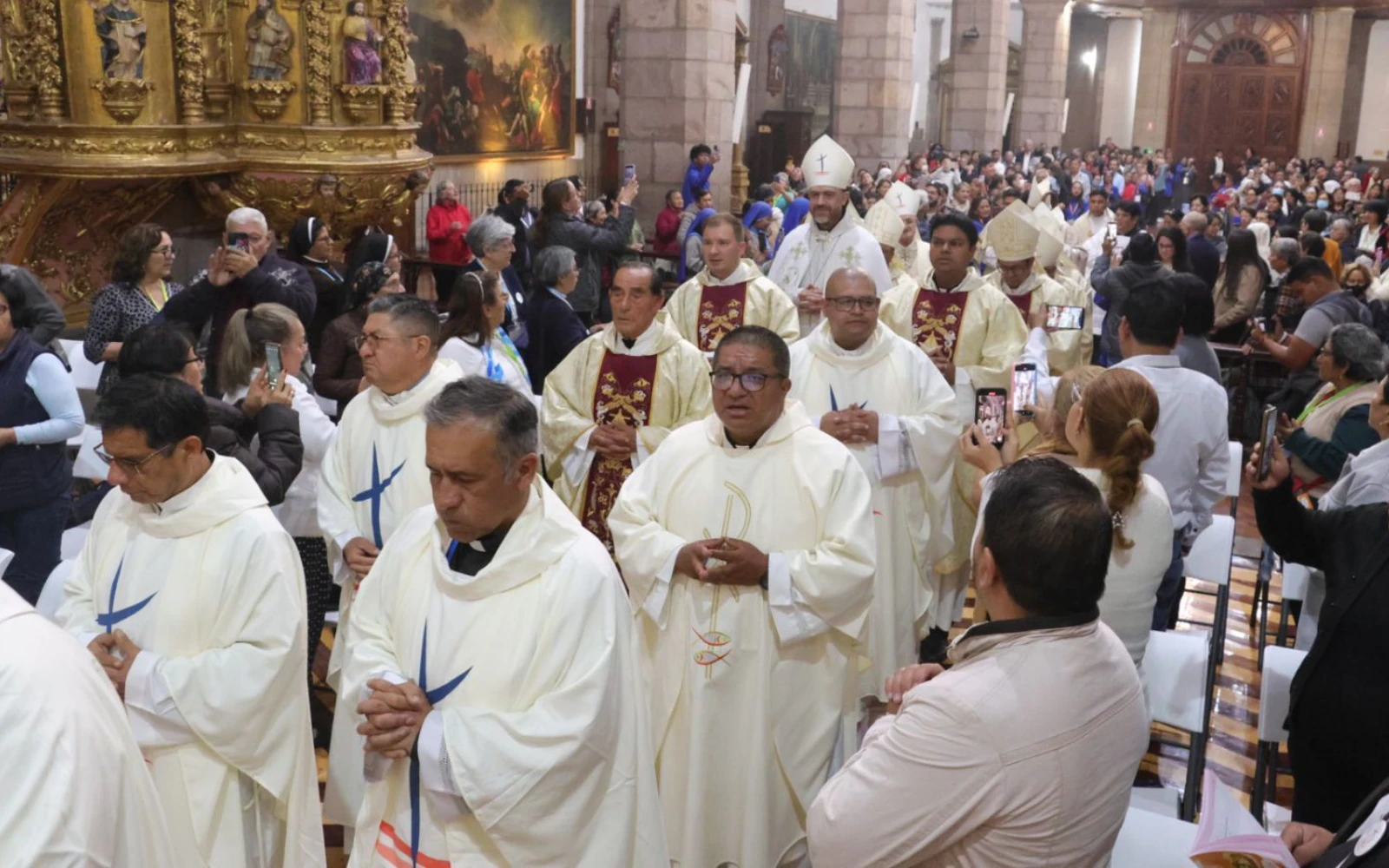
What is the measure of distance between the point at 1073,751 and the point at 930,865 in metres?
0.31

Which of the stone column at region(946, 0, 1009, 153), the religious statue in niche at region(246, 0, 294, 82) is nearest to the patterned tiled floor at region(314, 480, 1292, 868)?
the religious statue in niche at region(246, 0, 294, 82)

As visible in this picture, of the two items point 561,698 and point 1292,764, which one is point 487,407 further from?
point 1292,764

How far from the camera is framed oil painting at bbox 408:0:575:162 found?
569 inches

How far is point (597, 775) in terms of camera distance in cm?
267

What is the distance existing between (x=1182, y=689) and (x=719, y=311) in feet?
11.6

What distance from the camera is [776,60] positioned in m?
26.0

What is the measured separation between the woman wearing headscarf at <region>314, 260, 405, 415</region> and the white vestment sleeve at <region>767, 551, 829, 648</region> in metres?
2.35

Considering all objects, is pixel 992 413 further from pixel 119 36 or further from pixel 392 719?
pixel 119 36

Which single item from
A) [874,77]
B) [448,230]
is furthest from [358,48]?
[874,77]

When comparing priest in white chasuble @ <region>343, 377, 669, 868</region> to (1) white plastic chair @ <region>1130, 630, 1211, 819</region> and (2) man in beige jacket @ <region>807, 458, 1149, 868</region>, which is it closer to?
(2) man in beige jacket @ <region>807, 458, 1149, 868</region>

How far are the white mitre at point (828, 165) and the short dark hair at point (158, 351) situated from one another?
188 inches

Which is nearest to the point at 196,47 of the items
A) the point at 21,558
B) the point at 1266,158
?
the point at 21,558

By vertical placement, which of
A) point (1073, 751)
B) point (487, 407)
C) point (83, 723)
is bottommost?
point (1073, 751)

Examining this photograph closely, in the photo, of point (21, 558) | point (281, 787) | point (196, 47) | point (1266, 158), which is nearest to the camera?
point (281, 787)
